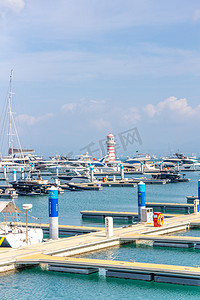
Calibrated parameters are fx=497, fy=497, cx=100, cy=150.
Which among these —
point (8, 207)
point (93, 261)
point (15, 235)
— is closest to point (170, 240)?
point (93, 261)

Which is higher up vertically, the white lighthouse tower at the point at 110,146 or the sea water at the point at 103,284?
the white lighthouse tower at the point at 110,146

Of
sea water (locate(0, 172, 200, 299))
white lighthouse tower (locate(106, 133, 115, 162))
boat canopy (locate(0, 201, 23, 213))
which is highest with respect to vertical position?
white lighthouse tower (locate(106, 133, 115, 162))

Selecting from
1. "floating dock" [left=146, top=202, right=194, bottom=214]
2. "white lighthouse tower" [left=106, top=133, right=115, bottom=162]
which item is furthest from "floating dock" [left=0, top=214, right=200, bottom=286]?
"white lighthouse tower" [left=106, top=133, right=115, bottom=162]

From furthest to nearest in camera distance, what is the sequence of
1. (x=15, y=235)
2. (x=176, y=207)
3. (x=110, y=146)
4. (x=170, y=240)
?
(x=110, y=146) < (x=176, y=207) < (x=170, y=240) < (x=15, y=235)

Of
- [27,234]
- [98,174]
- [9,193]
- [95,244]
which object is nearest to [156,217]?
[95,244]

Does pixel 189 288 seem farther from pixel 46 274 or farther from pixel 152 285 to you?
pixel 46 274

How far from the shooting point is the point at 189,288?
21.9 m

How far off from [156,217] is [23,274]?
13.6m

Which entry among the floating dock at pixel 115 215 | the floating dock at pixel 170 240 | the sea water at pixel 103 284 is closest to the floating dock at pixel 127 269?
the sea water at pixel 103 284

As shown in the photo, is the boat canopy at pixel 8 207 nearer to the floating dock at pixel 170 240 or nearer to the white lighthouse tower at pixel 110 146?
the floating dock at pixel 170 240

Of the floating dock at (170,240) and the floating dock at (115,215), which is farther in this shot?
the floating dock at (115,215)

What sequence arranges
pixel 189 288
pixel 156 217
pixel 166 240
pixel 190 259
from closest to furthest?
pixel 189 288, pixel 190 259, pixel 166 240, pixel 156 217

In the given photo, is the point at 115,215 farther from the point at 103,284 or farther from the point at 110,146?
the point at 110,146

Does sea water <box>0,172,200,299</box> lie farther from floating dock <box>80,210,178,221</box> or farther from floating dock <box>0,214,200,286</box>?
floating dock <box>80,210,178,221</box>
